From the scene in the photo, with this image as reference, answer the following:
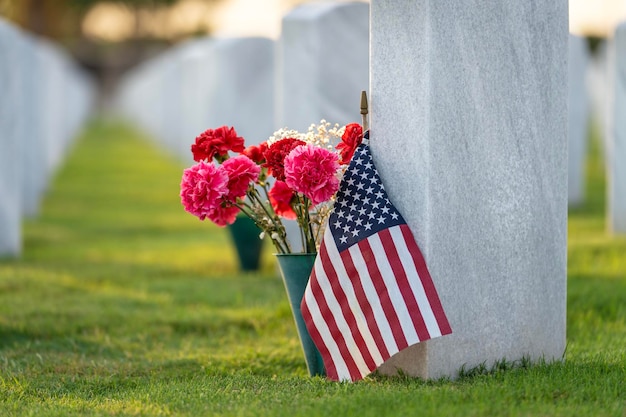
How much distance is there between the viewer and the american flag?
5.06 metres

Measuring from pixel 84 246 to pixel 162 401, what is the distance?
735cm

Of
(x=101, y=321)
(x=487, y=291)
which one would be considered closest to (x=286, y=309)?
(x=101, y=321)

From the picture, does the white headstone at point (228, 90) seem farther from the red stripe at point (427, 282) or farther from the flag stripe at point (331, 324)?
the red stripe at point (427, 282)

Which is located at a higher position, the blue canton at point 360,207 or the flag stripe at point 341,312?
the blue canton at point 360,207

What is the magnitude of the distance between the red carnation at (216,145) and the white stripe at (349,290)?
808 millimetres

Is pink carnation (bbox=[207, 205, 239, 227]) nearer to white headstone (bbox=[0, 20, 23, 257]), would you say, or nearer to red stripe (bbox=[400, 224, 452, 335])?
red stripe (bbox=[400, 224, 452, 335])

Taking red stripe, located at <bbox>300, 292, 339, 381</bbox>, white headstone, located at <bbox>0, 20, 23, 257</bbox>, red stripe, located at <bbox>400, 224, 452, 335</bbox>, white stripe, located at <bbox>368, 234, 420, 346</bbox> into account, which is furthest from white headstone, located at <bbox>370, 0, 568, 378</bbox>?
white headstone, located at <bbox>0, 20, 23, 257</bbox>

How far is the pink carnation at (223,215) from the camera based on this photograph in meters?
5.55

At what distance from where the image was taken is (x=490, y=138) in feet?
17.4

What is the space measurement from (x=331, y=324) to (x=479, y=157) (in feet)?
3.44

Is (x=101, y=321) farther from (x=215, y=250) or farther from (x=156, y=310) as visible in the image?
(x=215, y=250)

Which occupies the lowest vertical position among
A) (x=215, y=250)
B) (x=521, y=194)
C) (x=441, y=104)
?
(x=215, y=250)

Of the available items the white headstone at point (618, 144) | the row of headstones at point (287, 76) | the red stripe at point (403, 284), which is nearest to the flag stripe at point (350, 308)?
the red stripe at point (403, 284)

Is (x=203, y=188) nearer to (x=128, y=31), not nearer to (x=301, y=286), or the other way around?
(x=301, y=286)
